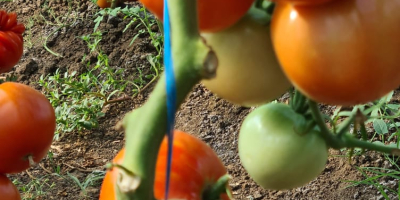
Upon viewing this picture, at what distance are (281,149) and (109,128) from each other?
1.17m

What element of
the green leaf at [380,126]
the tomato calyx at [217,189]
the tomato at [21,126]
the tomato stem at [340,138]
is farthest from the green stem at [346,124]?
the green leaf at [380,126]

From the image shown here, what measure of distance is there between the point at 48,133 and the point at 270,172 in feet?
1.96

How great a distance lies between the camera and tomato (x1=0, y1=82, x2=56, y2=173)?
90cm

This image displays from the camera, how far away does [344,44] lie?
1.05 ft

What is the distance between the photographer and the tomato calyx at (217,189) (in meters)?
0.47

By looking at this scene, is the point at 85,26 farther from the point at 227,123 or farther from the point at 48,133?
the point at 48,133

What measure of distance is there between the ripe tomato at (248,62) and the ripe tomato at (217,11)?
0.15 ft

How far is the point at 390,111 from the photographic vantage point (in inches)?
52.6

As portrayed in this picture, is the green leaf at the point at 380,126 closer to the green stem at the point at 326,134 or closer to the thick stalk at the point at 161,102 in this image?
the green stem at the point at 326,134

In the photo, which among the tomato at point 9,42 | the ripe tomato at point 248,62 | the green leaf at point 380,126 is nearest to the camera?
the ripe tomato at point 248,62

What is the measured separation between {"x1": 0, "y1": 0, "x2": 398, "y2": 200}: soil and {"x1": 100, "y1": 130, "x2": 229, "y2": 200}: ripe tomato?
687mm

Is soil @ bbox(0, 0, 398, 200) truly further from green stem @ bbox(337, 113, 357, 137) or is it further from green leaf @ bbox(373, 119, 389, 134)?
green stem @ bbox(337, 113, 357, 137)

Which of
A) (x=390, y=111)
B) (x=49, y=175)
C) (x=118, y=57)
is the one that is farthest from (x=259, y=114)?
(x=118, y=57)

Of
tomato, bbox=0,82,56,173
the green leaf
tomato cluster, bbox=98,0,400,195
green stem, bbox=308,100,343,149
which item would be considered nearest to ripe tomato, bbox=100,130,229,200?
tomato cluster, bbox=98,0,400,195
